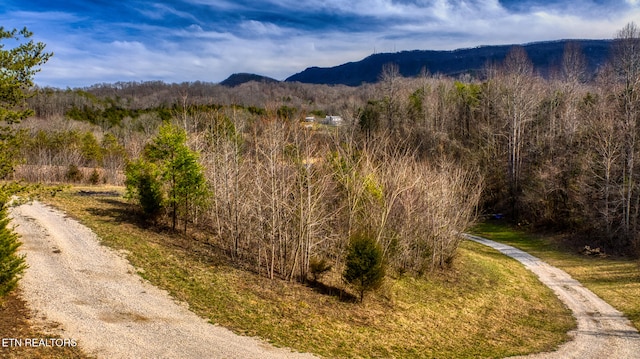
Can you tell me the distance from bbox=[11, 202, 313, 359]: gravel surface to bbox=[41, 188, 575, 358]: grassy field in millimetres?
706

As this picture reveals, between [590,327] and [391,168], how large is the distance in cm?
1131

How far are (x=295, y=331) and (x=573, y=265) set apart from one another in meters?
24.0

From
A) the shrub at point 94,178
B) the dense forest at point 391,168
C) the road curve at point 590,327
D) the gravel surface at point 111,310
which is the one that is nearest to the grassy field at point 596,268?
the road curve at point 590,327

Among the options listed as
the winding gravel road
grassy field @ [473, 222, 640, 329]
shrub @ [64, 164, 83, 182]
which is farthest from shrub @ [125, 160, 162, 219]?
grassy field @ [473, 222, 640, 329]

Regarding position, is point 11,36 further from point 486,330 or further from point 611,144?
point 611,144

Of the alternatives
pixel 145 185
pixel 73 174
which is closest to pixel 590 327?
pixel 145 185

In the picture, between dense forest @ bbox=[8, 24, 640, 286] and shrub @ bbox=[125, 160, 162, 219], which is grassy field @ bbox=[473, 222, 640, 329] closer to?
dense forest @ bbox=[8, 24, 640, 286]

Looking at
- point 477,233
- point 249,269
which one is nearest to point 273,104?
point 249,269

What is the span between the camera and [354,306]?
17.7 m

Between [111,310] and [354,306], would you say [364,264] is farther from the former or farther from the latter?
[111,310]

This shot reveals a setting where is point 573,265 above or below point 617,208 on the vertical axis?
below

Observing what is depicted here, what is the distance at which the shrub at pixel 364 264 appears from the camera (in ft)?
57.1

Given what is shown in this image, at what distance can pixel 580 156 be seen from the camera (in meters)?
39.4

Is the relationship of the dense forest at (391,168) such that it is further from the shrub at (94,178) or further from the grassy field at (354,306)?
the grassy field at (354,306)
